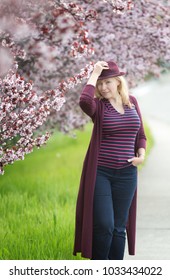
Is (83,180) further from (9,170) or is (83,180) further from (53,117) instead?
(9,170)

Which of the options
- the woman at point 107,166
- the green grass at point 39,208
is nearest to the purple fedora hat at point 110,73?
the woman at point 107,166

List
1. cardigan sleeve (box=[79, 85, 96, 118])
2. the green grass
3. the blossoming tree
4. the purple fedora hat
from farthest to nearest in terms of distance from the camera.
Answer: the green grass → the blossoming tree → the purple fedora hat → cardigan sleeve (box=[79, 85, 96, 118])

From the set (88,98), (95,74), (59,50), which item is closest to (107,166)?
(88,98)

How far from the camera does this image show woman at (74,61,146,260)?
531 centimetres

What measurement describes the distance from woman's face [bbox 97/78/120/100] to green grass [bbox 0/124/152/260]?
64.6 inches

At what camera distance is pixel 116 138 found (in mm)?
5348

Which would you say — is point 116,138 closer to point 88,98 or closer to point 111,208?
point 88,98

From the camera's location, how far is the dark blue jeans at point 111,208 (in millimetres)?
5309

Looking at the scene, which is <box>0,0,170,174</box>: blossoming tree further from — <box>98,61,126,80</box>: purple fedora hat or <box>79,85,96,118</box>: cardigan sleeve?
<box>79,85,96,118</box>: cardigan sleeve

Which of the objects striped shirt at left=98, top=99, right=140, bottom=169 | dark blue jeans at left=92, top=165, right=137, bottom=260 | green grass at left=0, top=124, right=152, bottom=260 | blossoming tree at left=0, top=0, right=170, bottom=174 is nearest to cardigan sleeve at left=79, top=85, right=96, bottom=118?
striped shirt at left=98, top=99, right=140, bottom=169

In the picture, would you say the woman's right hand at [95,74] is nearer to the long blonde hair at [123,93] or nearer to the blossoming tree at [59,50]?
the long blonde hair at [123,93]

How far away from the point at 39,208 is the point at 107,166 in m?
3.48

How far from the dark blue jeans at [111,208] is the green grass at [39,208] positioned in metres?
0.91
